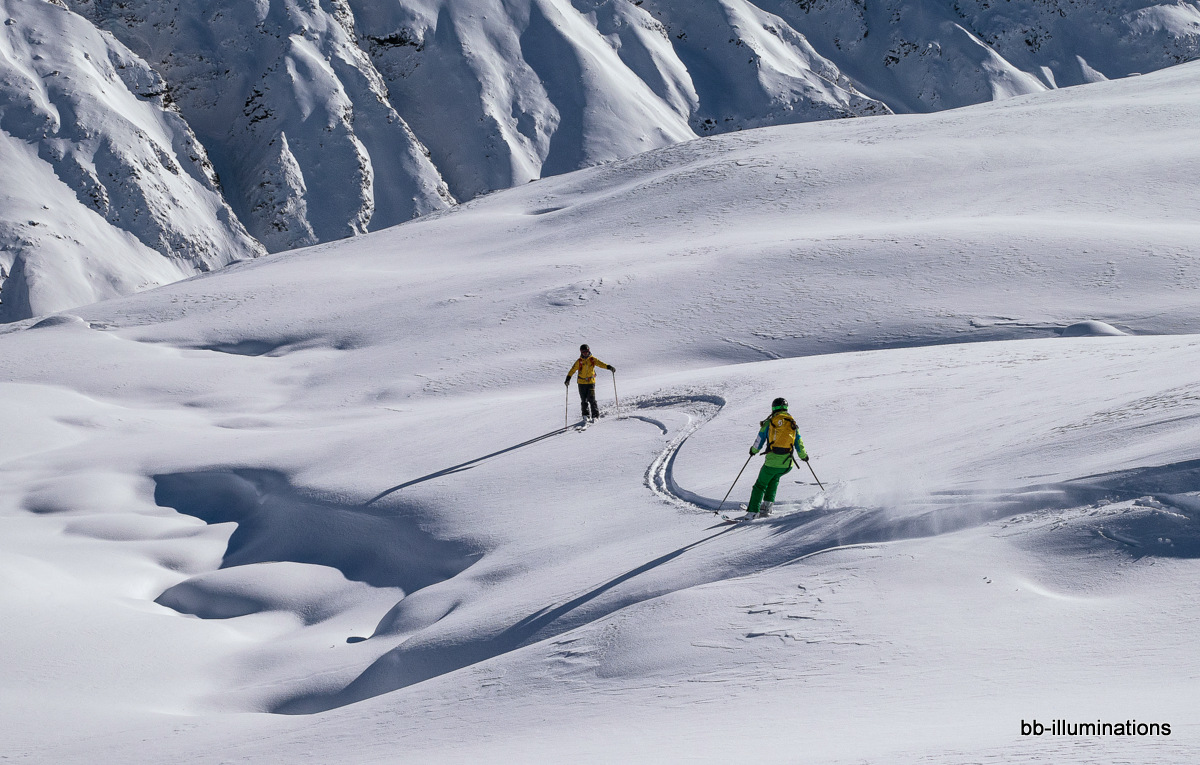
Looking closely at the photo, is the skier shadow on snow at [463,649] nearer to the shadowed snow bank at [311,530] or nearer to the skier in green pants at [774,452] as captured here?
the skier in green pants at [774,452]

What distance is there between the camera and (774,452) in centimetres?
1070

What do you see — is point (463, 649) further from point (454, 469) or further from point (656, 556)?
point (454, 469)

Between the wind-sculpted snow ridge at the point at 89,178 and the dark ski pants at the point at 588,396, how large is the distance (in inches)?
2241

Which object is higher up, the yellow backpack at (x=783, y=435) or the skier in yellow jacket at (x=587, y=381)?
the skier in yellow jacket at (x=587, y=381)

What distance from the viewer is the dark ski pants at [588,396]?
16288 millimetres

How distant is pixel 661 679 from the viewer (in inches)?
299

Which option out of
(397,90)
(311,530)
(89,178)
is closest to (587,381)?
(311,530)

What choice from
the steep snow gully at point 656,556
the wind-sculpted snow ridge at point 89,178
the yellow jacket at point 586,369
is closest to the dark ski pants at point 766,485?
the steep snow gully at point 656,556

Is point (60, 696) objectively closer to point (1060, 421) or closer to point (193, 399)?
point (1060, 421)

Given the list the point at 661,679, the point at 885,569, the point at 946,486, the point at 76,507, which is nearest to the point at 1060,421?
the point at 946,486

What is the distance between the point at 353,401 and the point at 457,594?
11.3 meters

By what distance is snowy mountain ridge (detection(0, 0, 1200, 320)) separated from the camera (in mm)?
71250

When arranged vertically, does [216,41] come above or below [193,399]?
above

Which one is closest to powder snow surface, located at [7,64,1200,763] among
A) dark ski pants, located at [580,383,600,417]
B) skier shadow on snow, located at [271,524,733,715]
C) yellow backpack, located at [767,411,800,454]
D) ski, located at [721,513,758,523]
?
skier shadow on snow, located at [271,524,733,715]
